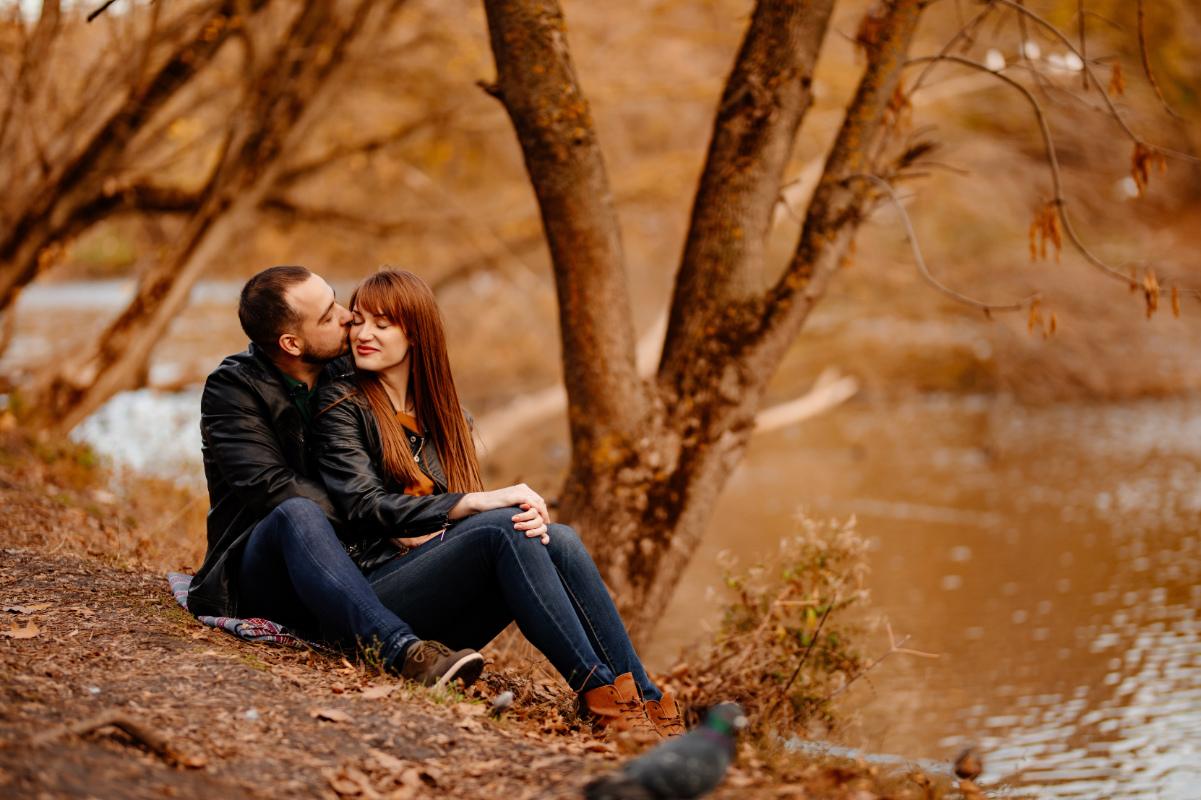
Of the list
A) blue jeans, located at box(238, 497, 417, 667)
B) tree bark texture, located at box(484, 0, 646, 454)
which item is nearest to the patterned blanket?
blue jeans, located at box(238, 497, 417, 667)

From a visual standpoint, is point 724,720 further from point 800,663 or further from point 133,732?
point 800,663

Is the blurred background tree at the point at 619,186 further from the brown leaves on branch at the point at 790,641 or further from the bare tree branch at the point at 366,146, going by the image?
the brown leaves on branch at the point at 790,641

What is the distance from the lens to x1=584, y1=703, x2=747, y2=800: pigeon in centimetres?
206

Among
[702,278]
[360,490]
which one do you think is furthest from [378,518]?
[702,278]

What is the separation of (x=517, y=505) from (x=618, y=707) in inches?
28.0

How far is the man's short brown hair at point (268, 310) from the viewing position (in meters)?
3.12

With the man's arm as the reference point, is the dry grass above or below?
below

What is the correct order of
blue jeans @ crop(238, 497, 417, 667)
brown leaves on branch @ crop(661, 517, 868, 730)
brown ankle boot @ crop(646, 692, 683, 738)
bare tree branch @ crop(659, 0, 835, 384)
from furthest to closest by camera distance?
bare tree branch @ crop(659, 0, 835, 384) < brown leaves on branch @ crop(661, 517, 868, 730) < brown ankle boot @ crop(646, 692, 683, 738) < blue jeans @ crop(238, 497, 417, 667)

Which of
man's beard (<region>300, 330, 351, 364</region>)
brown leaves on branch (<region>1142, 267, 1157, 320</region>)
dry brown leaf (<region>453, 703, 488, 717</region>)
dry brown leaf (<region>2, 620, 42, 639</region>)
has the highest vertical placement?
brown leaves on branch (<region>1142, 267, 1157, 320</region>)

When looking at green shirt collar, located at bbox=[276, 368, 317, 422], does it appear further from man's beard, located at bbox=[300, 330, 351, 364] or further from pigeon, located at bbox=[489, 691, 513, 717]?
pigeon, located at bbox=[489, 691, 513, 717]

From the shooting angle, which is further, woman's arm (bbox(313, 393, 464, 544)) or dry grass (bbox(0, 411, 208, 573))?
dry grass (bbox(0, 411, 208, 573))

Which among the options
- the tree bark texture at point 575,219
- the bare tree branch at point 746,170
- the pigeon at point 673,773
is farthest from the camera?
the bare tree branch at point 746,170

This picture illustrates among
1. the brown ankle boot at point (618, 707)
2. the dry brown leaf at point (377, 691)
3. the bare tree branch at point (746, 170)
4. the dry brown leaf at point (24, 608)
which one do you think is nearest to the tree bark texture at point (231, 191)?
the bare tree branch at point (746, 170)

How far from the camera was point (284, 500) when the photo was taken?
3.02m
